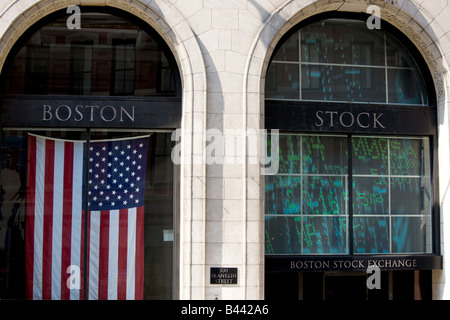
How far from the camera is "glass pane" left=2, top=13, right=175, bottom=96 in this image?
12080mm

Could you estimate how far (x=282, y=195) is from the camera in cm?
1254

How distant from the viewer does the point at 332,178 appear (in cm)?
1274

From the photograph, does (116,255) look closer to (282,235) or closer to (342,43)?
(282,235)

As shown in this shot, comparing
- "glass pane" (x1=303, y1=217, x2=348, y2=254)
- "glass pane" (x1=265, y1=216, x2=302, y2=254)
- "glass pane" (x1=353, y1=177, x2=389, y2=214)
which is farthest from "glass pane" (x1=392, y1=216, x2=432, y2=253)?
"glass pane" (x1=265, y1=216, x2=302, y2=254)

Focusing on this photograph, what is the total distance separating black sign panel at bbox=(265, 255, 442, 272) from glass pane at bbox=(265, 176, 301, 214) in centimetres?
94

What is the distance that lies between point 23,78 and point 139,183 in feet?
9.68

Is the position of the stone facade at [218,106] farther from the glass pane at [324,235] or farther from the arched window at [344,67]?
the glass pane at [324,235]

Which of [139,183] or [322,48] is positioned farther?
[322,48]

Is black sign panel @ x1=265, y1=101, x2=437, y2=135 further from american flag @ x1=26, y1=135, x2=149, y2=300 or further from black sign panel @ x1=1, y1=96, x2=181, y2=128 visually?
american flag @ x1=26, y1=135, x2=149, y2=300

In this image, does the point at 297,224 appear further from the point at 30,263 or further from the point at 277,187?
the point at 30,263

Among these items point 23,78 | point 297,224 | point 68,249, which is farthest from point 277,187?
point 23,78

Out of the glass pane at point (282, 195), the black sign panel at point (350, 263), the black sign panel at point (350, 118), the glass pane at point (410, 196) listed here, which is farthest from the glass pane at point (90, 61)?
the glass pane at point (410, 196)

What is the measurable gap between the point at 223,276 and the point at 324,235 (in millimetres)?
2341

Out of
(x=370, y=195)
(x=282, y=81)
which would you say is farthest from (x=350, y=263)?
(x=282, y=81)
